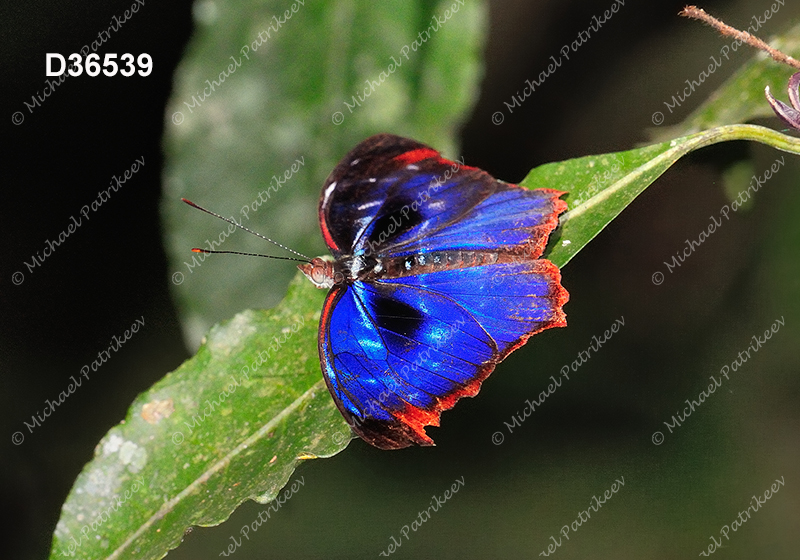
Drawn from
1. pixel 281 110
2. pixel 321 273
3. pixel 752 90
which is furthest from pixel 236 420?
pixel 752 90

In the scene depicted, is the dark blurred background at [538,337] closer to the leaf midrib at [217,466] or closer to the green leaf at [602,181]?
the green leaf at [602,181]

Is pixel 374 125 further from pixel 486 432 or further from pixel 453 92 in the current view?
pixel 486 432

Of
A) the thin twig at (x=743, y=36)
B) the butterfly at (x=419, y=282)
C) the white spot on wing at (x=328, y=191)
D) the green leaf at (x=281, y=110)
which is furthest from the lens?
the green leaf at (x=281, y=110)

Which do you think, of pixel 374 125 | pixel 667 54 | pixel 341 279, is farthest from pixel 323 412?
pixel 667 54

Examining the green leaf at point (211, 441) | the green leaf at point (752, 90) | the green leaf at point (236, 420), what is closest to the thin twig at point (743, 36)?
the green leaf at point (236, 420)

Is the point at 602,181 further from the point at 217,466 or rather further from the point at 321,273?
the point at 217,466

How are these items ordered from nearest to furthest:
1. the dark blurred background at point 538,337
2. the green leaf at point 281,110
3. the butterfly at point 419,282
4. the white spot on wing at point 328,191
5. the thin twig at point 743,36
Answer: the thin twig at point 743,36 < the butterfly at point 419,282 < the white spot on wing at point 328,191 < the green leaf at point 281,110 < the dark blurred background at point 538,337

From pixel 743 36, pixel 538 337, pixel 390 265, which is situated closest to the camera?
pixel 743 36
